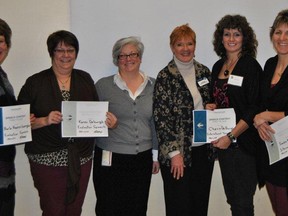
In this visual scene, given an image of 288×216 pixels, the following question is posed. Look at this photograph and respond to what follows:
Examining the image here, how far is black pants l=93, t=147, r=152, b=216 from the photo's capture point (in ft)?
→ 8.48

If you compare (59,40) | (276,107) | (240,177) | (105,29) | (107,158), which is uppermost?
(105,29)

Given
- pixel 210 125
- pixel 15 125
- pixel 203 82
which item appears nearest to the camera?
pixel 15 125

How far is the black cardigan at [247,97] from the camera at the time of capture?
92.4 inches

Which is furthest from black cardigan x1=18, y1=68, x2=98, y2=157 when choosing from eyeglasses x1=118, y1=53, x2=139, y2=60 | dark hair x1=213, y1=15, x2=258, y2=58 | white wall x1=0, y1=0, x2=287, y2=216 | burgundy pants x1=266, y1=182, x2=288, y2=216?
burgundy pants x1=266, y1=182, x2=288, y2=216

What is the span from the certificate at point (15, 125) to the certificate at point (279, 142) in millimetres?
1592

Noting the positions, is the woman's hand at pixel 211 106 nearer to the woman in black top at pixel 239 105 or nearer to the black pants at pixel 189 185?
the woman in black top at pixel 239 105

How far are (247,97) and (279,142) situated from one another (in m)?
0.41

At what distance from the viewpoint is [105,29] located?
3.14 meters

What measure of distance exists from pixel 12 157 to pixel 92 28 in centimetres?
142

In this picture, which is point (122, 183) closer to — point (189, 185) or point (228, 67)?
point (189, 185)

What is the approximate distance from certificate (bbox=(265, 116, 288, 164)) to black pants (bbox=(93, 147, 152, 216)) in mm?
936

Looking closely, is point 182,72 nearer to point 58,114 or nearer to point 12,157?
point 58,114

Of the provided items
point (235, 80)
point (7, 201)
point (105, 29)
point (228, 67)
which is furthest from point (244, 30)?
point (7, 201)

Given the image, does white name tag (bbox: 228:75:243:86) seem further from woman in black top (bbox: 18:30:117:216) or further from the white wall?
the white wall
